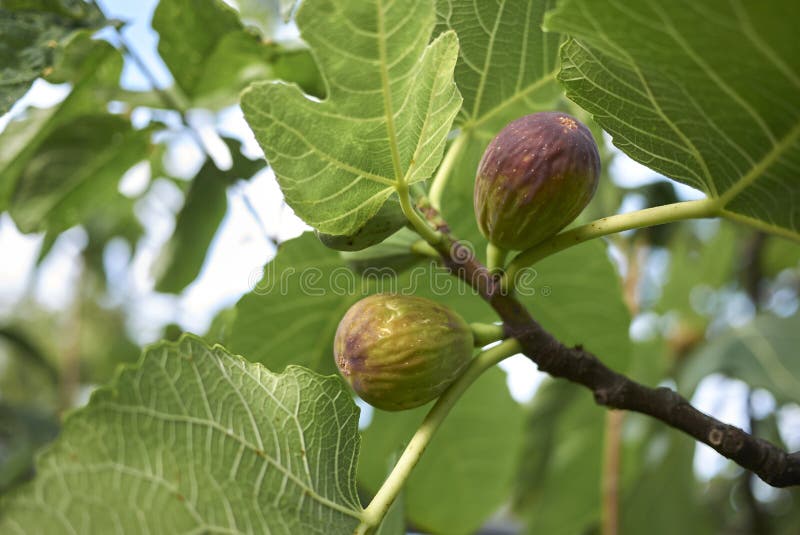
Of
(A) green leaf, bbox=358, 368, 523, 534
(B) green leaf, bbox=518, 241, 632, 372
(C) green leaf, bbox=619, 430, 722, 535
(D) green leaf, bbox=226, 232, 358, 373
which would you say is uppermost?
(D) green leaf, bbox=226, 232, 358, 373

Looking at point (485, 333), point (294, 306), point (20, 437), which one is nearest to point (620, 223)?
point (485, 333)

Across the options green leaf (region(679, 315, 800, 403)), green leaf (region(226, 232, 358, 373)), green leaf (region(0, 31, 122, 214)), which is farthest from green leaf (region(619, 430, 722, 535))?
green leaf (region(0, 31, 122, 214))

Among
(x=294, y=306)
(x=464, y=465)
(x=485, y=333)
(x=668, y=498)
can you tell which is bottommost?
(x=668, y=498)

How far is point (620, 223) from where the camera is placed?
2.82 ft

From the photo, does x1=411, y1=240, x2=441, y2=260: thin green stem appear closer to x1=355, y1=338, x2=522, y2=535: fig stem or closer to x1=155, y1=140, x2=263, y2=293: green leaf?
x1=355, y1=338, x2=522, y2=535: fig stem

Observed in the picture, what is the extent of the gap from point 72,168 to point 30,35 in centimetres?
41

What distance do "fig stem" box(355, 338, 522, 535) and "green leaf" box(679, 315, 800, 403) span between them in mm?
1049

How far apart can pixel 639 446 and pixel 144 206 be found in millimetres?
1892

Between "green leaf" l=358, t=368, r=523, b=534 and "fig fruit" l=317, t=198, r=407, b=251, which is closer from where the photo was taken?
"fig fruit" l=317, t=198, r=407, b=251

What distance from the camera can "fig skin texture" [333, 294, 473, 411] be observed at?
89 centimetres

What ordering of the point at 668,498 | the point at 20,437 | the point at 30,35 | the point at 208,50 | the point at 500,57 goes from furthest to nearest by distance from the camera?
the point at 20,437
the point at 668,498
the point at 208,50
the point at 30,35
the point at 500,57

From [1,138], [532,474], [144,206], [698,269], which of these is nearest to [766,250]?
[698,269]

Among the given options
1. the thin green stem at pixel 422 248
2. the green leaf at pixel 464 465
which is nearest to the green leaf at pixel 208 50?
the thin green stem at pixel 422 248

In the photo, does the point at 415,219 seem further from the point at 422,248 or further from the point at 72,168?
the point at 72,168
